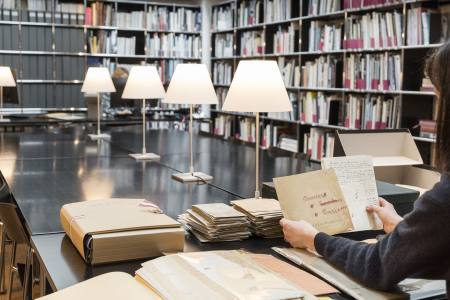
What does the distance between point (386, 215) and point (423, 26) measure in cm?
321

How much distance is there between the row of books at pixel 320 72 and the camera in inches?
209

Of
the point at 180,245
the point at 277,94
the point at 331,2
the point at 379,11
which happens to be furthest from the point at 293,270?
the point at 331,2

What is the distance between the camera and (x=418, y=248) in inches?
39.9

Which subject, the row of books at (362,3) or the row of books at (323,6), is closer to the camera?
the row of books at (362,3)

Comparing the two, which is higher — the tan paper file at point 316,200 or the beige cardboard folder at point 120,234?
the tan paper file at point 316,200

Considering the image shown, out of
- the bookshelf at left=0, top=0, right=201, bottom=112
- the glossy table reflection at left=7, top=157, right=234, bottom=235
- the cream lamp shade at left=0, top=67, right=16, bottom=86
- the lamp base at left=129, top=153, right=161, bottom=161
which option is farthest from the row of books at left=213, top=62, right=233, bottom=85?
the glossy table reflection at left=7, top=157, right=234, bottom=235

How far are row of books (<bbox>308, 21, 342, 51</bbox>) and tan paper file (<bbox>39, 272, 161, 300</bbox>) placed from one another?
4441 millimetres

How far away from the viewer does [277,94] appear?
6.04 ft

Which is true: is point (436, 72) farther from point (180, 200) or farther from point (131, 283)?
point (180, 200)

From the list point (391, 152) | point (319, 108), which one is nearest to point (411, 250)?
point (391, 152)

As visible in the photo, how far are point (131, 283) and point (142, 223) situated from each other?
0.30 m

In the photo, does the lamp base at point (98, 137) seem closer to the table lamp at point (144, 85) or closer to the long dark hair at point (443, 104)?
the table lamp at point (144, 85)

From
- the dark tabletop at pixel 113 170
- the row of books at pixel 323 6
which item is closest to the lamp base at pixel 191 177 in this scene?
the dark tabletop at pixel 113 170

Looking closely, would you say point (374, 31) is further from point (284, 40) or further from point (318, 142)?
point (284, 40)
